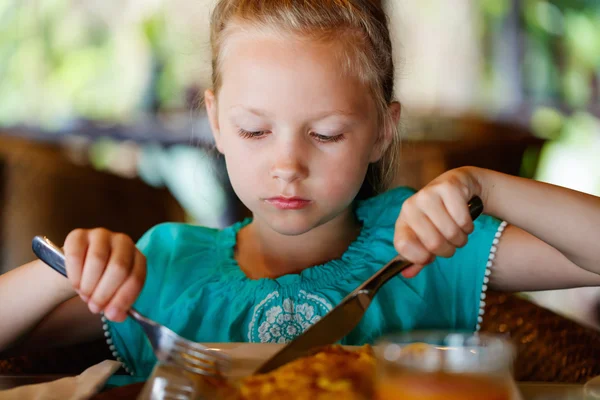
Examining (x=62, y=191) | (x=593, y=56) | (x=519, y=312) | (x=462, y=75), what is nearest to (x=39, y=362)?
(x=62, y=191)

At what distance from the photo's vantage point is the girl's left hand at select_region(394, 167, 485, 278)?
762 mm

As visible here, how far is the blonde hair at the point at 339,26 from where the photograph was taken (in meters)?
0.99

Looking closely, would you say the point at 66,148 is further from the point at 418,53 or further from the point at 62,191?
the point at 418,53

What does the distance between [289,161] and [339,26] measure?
0.80ft

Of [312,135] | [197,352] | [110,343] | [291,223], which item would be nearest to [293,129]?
[312,135]

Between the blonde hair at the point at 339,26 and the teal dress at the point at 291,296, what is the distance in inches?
9.2

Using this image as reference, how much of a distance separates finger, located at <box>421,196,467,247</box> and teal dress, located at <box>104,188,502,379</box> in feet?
1.04

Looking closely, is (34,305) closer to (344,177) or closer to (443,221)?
(344,177)

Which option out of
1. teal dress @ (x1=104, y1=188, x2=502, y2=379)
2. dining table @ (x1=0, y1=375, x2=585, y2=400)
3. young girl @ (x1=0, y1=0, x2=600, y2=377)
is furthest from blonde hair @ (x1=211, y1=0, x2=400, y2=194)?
dining table @ (x1=0, y1=375, x2=585, y2=400)

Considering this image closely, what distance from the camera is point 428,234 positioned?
2.52 feet

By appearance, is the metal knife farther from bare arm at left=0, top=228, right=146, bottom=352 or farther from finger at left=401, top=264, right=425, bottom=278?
bare arm at left=0, top=228, right=146, bottom=352

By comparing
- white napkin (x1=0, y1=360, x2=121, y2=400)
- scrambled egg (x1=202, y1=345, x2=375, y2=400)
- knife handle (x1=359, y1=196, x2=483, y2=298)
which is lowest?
white napkin (x1=0, y1=360, x2=121, y2=400)

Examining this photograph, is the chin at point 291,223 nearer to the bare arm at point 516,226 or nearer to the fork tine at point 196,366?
the bare arm at point 516,226

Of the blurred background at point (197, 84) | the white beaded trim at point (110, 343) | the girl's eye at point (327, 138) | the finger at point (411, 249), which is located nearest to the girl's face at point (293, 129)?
the girl's eye at point (327, 138)
